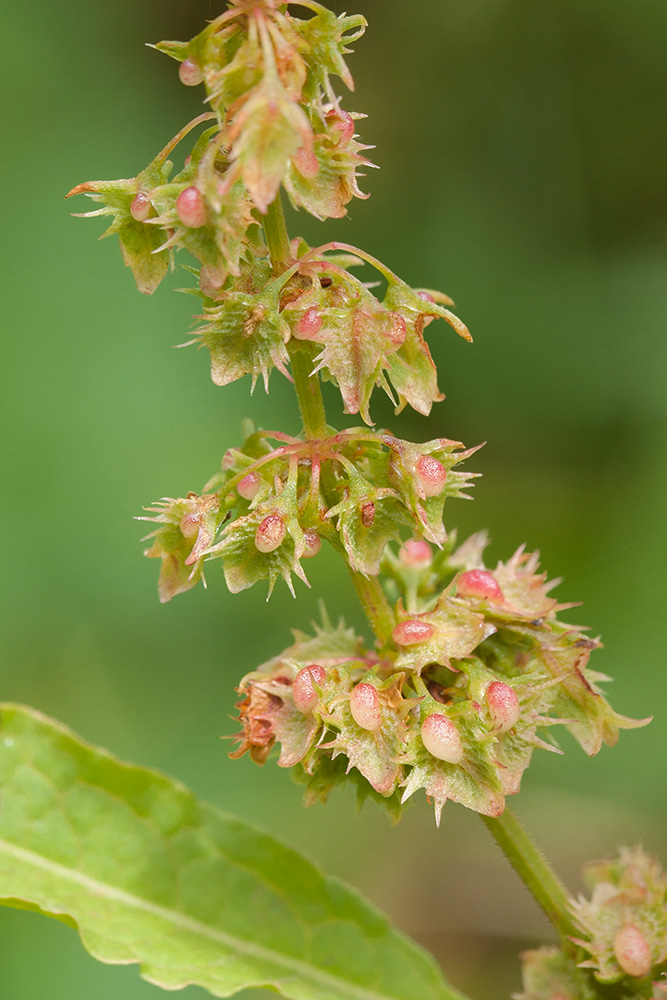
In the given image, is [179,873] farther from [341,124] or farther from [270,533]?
[341,124]

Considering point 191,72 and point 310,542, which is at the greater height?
point 191,72

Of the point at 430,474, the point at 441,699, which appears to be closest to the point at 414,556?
the point at 441,699

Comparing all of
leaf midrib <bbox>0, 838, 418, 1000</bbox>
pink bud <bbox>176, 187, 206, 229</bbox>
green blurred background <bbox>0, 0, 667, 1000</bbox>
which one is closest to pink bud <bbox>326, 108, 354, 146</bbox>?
pink bud <bbox>176, 187, 206, 229</bbox>

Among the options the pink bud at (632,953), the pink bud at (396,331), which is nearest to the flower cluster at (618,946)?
the pink bud at (632,953)

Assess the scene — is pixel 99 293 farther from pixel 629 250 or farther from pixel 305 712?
pixel 305 712

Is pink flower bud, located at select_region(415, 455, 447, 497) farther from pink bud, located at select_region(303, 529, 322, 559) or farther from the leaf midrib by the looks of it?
the leaf midrib
